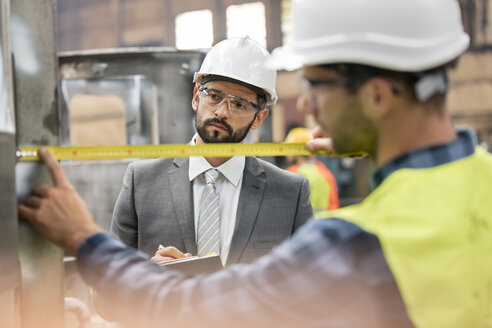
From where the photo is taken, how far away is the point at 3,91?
1612mm

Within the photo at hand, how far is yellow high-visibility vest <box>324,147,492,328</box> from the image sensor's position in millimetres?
1318

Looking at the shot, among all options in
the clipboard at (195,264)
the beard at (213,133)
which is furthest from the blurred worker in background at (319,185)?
the clipboard at (195,264)

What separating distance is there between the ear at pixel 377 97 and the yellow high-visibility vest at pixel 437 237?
0.60 feet

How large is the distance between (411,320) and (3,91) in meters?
1.36

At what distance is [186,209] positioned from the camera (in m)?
2.82

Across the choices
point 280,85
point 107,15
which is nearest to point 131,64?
point 280,85

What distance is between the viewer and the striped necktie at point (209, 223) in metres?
2.76

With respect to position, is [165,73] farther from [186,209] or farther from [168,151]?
[168,151]

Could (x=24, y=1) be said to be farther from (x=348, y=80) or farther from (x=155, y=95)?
(x=155, y=95)

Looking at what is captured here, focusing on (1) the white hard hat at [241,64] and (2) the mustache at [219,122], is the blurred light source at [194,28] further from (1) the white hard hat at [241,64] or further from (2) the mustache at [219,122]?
(2) the mustache at [219,122]

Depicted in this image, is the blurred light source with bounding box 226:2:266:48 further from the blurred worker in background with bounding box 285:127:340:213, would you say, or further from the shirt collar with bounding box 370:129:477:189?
the shirt collar with bounding box 370:129:477:189

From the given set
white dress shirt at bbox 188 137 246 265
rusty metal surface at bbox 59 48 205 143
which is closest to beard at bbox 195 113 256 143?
white dress shirt at bbox 188 137 246 265

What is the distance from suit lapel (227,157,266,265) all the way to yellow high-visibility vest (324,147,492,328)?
55.7 inches

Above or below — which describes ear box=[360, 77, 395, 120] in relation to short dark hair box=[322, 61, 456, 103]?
below
